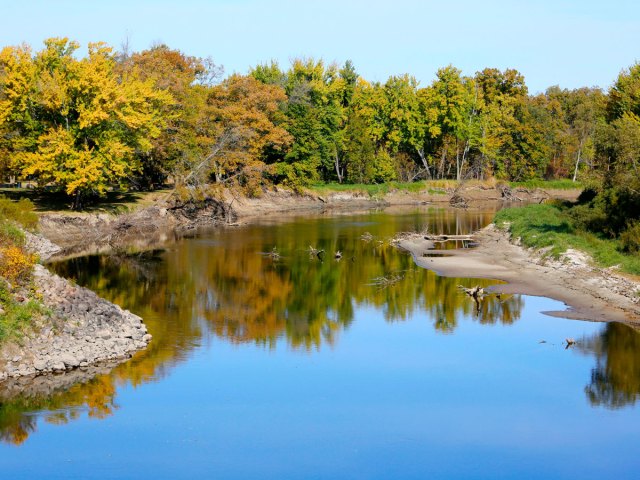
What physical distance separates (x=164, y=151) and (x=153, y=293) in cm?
3538

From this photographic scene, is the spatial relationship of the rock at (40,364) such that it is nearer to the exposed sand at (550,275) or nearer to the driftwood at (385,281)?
the driftwood at (385,281)

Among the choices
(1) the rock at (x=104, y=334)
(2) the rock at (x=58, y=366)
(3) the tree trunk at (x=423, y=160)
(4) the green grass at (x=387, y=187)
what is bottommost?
(2) the rock at (x=58, y=366)

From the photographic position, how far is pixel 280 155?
92062mm

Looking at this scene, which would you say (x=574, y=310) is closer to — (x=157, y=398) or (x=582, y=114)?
(x=157, y=398)

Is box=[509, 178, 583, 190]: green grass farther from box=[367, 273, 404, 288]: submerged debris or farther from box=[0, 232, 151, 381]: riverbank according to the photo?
box=[0, 232, 151, 381]: riverbank

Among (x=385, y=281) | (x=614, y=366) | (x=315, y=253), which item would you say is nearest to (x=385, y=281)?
(x=385, y=281)

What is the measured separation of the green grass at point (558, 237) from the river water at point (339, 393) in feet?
20.7

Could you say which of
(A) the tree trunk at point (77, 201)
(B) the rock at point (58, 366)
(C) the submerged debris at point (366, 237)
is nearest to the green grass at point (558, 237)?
(C) the submerged debris at point (366, 237)

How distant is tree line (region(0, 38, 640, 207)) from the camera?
58250 mm

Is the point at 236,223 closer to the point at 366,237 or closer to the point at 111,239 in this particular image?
the point at 111,239

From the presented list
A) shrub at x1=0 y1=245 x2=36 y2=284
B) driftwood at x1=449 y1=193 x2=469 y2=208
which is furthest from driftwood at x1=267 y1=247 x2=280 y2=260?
driftwood at x1=449 y1=193 x2=469 y2=208

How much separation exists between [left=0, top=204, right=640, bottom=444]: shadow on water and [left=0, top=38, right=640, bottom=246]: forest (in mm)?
11587

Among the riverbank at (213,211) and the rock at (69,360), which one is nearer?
the rock at (69,360)

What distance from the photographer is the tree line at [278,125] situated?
58250 millimetres
